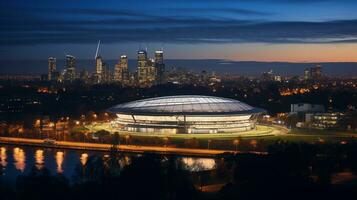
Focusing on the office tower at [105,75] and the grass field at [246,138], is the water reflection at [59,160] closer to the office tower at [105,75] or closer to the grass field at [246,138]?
the grass field at [246,138]

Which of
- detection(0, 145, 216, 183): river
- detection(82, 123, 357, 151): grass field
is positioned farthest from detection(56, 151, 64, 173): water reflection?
detection(82, 123, 357, 151): grass field

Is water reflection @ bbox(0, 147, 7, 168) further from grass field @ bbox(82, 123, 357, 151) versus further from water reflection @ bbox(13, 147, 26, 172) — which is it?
grass field @ bbox(82, 123, 357, 151)

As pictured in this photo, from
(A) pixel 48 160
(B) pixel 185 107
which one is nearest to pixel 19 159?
(A) pixel 48 160

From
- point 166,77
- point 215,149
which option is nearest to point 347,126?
point 215,149

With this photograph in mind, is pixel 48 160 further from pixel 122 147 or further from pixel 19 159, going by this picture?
pixel 122 147

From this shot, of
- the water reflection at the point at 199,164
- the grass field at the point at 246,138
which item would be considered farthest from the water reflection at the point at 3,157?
the water reflection at the point at 199,164

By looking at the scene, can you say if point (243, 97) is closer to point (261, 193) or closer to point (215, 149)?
point (215, 149)
